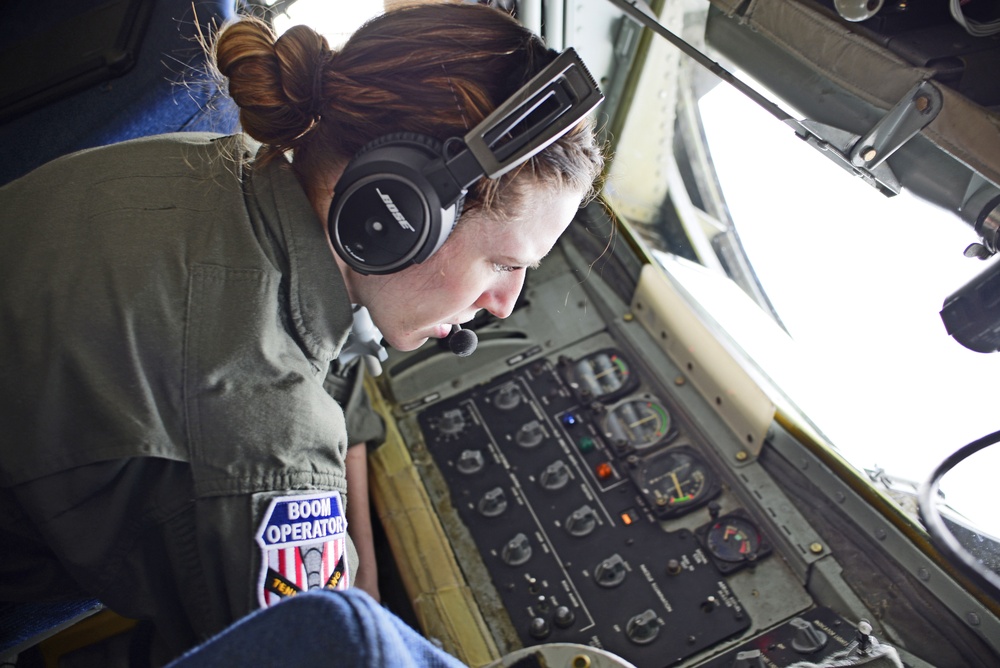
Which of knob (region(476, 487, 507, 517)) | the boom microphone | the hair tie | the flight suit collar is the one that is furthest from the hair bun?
knob (region(476, 487, 507, 517))

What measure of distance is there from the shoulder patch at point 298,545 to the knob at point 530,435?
938 millimetres

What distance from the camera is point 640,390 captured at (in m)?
2.20

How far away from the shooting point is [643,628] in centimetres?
171

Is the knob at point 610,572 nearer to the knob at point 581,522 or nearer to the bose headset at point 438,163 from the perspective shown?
the knob at point 581,522

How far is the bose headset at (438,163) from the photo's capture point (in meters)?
1.11

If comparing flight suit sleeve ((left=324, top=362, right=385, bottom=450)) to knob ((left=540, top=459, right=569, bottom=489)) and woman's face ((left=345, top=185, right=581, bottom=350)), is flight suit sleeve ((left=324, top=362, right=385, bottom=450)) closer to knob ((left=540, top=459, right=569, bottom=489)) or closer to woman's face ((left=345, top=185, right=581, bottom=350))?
knob ((left=540, top=459, right=569, bottom=489))

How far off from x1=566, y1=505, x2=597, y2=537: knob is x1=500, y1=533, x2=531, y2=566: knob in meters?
0.11

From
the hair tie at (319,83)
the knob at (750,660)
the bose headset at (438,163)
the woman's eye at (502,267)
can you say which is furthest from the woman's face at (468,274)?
the knob at (750,660)

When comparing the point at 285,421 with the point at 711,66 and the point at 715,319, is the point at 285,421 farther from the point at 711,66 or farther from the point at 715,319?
the point at 715,319

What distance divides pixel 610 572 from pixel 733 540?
293mm

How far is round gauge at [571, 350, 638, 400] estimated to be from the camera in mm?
2186

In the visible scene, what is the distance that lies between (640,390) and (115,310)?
141cm

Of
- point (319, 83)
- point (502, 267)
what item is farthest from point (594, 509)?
point (319, 83)

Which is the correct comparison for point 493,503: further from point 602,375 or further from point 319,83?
point 319,83
